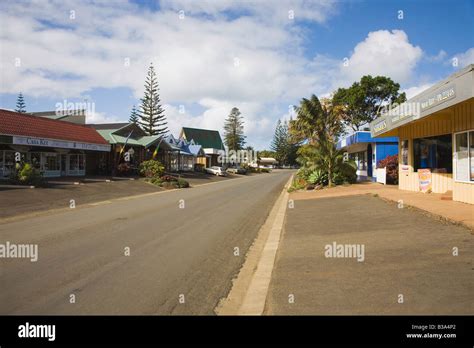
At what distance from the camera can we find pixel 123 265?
7441 mm

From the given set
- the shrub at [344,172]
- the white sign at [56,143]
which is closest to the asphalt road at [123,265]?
the shrub at [344,172]

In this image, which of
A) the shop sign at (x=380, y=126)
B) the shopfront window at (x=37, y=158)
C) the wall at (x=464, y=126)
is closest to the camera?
the wall at (x=464, y=126)

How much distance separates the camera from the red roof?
28859 millimetres

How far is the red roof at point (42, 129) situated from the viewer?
28.9m

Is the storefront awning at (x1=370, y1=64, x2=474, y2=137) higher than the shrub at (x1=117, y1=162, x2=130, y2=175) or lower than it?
higher

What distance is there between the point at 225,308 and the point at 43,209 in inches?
574

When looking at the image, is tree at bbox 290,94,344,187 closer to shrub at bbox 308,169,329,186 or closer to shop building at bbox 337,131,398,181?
shrub at bbox 308,169,329,186

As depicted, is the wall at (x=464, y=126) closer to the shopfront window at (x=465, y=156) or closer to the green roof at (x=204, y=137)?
the shopfront window at (x=465, y=156)

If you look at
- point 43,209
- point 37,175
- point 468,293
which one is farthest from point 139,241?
point 37,175

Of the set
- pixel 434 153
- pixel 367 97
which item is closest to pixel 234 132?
pixel 367 97

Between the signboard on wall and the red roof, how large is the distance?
2487cm

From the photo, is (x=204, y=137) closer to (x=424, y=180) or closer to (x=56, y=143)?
(x=56, y=143)

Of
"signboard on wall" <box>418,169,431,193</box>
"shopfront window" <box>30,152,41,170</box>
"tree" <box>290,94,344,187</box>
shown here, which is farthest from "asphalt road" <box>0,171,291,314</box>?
"shopfront window" <box>30,152,41,170</box>
